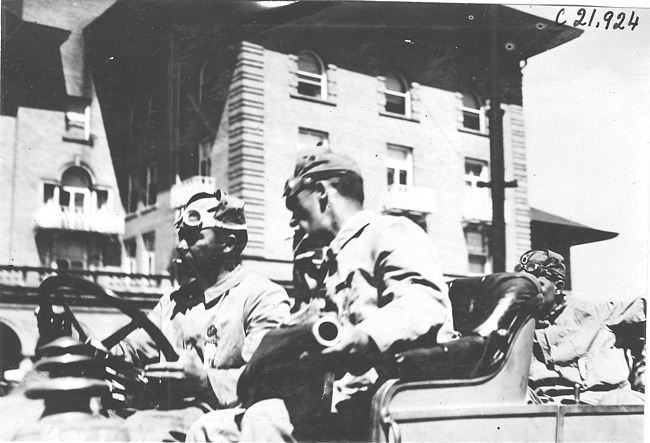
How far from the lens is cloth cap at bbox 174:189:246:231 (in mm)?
5223

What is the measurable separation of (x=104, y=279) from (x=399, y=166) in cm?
202

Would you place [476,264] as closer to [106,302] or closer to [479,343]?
[479,343]

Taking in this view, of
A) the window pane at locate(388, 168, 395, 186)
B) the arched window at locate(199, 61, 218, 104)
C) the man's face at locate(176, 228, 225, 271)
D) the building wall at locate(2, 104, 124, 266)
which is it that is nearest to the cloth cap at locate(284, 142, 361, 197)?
the window pane at locate(388, 168, 395, 186)

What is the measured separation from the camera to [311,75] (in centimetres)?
535

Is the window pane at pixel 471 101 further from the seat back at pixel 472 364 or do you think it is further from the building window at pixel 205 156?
the building window at pixel 205 156

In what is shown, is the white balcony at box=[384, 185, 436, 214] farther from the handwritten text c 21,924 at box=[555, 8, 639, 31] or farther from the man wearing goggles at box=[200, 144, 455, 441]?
the handwritten text c 21,924 at box=[555, 8, 639, 31]

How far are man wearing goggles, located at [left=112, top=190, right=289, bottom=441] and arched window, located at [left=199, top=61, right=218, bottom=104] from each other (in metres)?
0.63

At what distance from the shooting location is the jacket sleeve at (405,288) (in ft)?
15.9

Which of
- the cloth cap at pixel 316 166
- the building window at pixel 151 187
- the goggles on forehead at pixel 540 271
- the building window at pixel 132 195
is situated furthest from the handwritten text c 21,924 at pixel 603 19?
the building window at pixel 132 195

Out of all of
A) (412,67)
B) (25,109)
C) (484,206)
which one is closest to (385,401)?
(484,206)

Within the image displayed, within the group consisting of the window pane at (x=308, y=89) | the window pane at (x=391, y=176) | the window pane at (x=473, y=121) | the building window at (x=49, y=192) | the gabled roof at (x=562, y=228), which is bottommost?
the gabled roof at (x=562, y=228)

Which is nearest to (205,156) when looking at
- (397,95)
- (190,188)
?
(190,188)

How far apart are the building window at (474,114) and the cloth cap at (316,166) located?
81cm

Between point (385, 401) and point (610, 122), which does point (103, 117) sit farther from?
point (610, 122)
